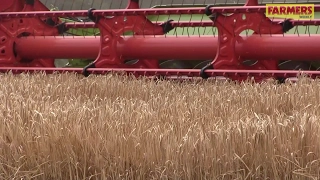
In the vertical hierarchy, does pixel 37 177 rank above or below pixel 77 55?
below

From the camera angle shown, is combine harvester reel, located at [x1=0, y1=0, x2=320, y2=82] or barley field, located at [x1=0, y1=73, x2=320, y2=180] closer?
barley field, located at [x1=0, y1=73, x2=320, y2=180]

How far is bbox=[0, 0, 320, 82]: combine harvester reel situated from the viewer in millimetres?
5156

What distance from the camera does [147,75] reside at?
17.8ft

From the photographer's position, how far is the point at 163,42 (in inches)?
226

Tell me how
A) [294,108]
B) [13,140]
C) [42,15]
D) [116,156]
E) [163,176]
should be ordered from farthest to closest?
[42,15] → [294,108] → [13,140] → [116,156] → [163,176]

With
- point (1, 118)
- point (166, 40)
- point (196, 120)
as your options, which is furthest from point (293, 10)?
point (1, 118)

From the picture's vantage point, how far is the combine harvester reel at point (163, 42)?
16.9 ft

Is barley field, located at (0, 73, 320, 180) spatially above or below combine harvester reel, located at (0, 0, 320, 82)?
below

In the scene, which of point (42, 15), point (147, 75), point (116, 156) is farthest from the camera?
point (42, 15)

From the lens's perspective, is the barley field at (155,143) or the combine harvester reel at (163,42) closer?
the barley field at (155,143)

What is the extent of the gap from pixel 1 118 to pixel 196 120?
2.72 feet

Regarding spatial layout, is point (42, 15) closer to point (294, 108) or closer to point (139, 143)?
point (294, 108)

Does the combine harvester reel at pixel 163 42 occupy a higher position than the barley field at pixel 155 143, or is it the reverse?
the combine harvester reel at pixel 163 42

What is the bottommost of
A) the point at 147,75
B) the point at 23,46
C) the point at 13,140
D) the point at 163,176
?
the point at 163,176
